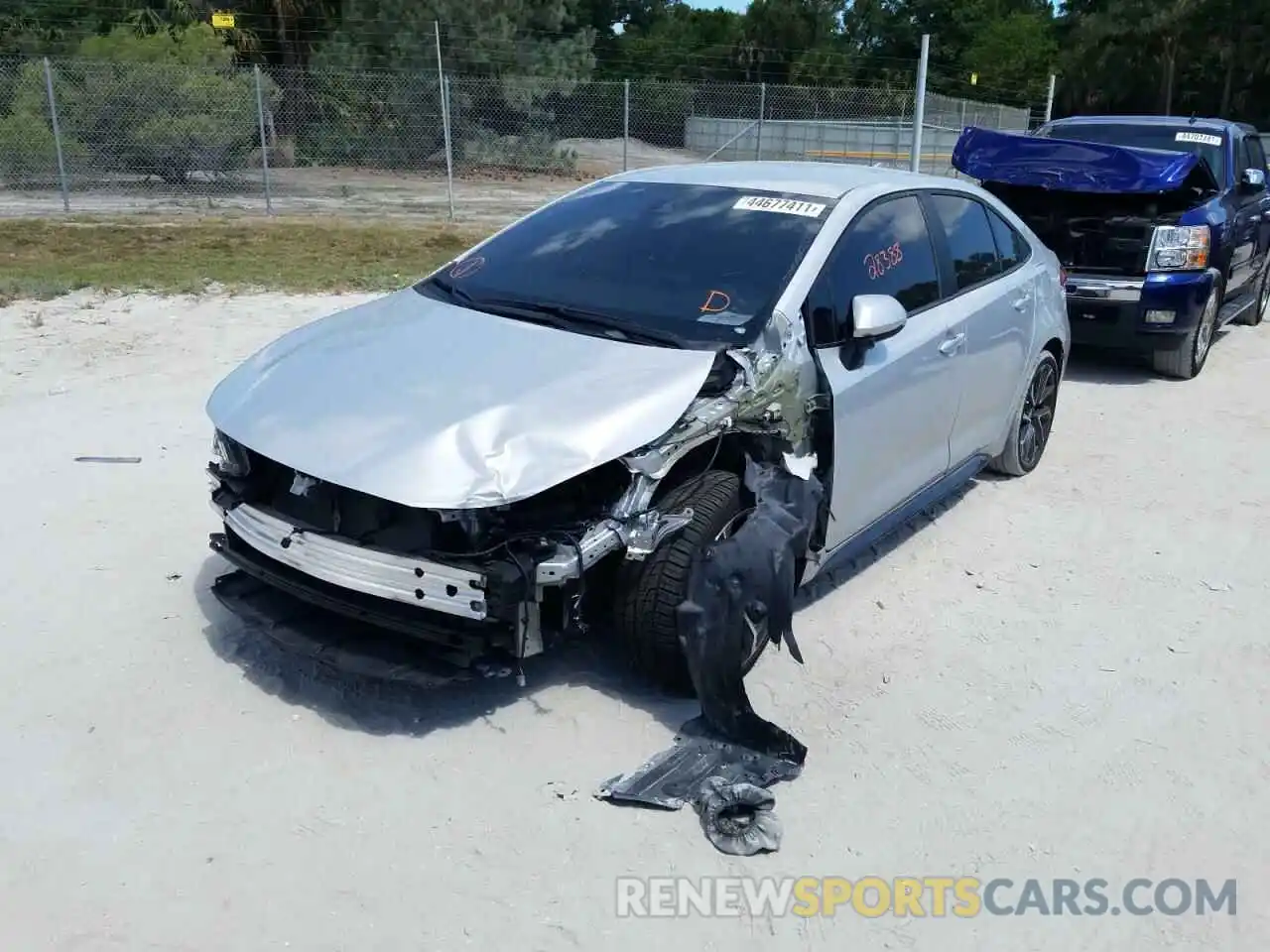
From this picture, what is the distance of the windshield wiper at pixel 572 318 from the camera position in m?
4.01

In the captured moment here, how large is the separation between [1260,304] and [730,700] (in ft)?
31.2

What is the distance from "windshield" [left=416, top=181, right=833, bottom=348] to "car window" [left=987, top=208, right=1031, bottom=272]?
1543 millimetres

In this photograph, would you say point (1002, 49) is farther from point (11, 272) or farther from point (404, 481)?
point (404, 481)

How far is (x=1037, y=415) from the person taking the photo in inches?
246

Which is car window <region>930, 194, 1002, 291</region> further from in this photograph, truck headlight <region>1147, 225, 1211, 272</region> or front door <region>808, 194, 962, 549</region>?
truck headlight <region>1147, 225, 1211, 272</region>

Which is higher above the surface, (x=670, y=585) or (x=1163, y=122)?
(x=1163, y=122)

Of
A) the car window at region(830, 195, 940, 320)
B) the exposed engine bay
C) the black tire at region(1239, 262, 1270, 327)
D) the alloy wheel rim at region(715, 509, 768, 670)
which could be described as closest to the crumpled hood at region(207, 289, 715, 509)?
the alloy wheel rim at region(715, 509, 768, 670)

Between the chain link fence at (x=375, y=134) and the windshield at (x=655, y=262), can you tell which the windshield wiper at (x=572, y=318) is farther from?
the chain link fence at (x=375, y=134)

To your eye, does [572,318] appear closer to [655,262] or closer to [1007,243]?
[655,262]

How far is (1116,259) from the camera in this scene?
27.1 feet

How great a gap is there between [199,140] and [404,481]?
18.9m

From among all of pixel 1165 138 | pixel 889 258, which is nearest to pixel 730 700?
pixel 889 258

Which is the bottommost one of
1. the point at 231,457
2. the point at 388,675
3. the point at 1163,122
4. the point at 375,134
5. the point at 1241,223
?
the point at 388,675

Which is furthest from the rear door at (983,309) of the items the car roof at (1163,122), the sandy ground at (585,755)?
the car roof at (1163,122)
